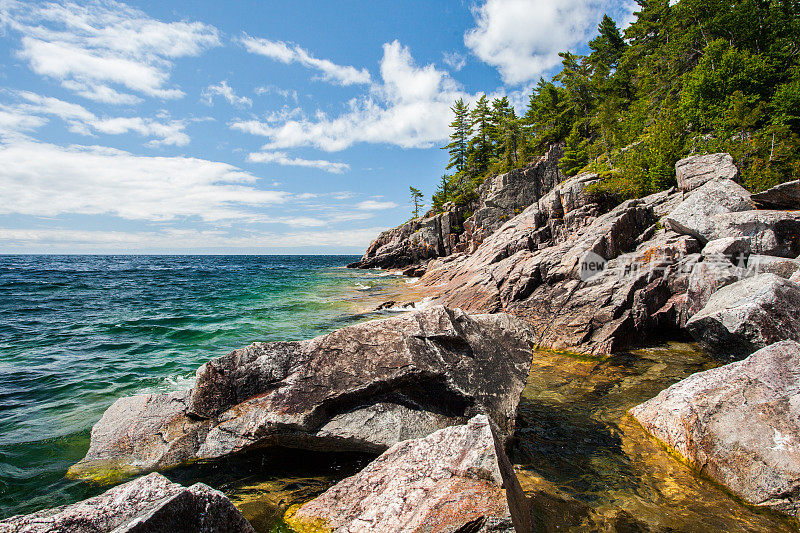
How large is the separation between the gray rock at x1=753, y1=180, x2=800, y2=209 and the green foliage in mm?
5744

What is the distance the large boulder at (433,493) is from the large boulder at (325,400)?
1.28m

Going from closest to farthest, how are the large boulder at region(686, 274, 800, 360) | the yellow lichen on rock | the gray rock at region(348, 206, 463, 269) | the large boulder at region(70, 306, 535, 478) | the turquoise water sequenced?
1. the yellow lichen on rock
2. the large boulder at region(70, 306, 535, 478)
3. the turquoise water
4. the large boulder at region(686, 274, 800, 360)
5. the gray rock at region(348, 206, 463, 269)

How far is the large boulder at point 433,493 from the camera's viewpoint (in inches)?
137

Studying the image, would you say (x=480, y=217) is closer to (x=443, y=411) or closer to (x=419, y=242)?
(x=419, y=242)

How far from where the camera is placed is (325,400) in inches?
239

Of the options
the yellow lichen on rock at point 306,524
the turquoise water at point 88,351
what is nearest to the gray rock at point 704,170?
the turquoise water at point 88,351

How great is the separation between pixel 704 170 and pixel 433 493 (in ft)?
75.0

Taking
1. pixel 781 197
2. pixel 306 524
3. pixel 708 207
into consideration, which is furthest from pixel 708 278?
pixel 306 524

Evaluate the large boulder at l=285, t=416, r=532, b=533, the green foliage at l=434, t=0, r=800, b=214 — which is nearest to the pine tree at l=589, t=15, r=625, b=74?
the green foliage at l=434, t=0, r=800, b=214

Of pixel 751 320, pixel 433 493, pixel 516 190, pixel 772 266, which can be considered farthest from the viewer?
pixel 516 190

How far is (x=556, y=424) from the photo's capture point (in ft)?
24.3

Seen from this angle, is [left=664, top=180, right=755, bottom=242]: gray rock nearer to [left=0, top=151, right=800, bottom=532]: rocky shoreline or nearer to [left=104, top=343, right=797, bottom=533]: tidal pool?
[left=0, top=151, right=800, bottom=532]: rocky shoreline

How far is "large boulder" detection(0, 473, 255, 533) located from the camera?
10.0 feet

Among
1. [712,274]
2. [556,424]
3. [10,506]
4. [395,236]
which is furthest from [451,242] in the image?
[10,506]
